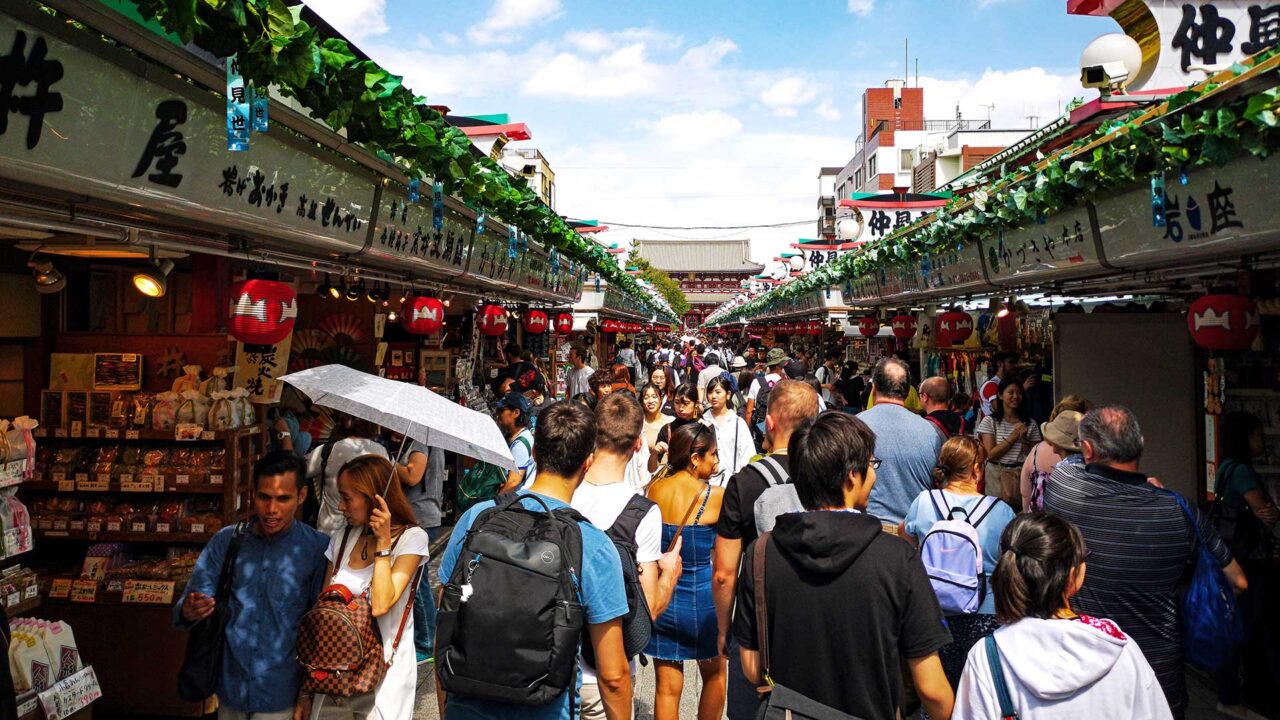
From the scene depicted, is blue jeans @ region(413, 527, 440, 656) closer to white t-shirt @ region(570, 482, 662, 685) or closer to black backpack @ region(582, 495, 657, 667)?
white t-shirt @ region(570, 482, 662, 685)

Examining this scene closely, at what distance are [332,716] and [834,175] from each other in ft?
213

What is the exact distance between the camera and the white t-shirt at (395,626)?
346 cm

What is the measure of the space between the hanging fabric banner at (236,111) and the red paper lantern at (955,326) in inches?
395

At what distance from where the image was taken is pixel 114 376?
5594 mm

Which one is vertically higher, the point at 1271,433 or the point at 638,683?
the point at 1271,433

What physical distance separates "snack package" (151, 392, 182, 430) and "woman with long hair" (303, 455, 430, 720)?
7.99ft

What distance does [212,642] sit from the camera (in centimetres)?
354

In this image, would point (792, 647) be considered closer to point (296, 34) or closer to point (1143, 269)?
point (296, 34)

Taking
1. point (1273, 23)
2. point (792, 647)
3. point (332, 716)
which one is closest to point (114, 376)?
point (332, 716)

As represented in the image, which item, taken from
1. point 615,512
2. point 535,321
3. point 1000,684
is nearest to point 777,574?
point 1000,684

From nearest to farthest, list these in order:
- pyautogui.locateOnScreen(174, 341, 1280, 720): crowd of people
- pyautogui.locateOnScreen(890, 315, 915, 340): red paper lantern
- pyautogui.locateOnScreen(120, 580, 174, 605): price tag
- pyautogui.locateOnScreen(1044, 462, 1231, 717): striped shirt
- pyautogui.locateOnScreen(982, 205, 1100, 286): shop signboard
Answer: pyautogui.locateOnScreen(174, 341, 1280, 720): crowd of people < pyautogui.locateOnScreen(1044, 462, 1231, 717): striped shirt < pyautogui.locateOnScreen(120, 580, 174, 605): price tag < pyautogui.locateOnScreen(982, 205, 1100, 286): shop signboard < pyautogui.locateOnScreen(890, 315, 915, 340): red paper lantern

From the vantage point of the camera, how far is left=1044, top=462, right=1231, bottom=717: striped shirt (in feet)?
11.8

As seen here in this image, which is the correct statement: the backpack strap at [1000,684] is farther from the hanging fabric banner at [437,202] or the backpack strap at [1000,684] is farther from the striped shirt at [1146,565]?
the hanging fabric banner at [437,202]

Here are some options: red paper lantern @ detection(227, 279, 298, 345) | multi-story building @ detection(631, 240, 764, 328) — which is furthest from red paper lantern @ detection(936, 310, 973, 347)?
multi-story building @ detection(631, 240, 764, 328)
